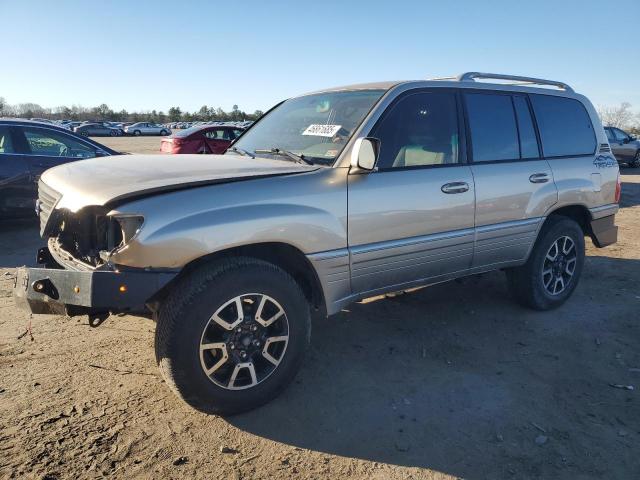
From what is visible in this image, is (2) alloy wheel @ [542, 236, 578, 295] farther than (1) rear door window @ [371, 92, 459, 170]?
Yes

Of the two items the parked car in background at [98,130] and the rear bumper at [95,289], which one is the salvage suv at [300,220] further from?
the parked car in background at [98,130]

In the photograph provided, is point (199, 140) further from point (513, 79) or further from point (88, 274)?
point (88, 274)

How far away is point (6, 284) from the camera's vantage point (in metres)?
5.14

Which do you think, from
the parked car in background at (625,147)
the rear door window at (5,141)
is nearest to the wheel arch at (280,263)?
the rear door window at (5,141)

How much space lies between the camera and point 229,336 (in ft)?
9.67

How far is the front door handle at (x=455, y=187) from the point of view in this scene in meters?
3.74

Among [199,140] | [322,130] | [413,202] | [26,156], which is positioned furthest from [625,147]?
[26,156]

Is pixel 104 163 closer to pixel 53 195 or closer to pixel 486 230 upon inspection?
pixel 53 195

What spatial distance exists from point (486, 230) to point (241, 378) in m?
2.26

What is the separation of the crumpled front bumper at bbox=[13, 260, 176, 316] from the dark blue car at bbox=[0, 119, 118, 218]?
16.3ft

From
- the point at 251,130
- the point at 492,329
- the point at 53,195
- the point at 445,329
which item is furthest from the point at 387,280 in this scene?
the point at 53,195

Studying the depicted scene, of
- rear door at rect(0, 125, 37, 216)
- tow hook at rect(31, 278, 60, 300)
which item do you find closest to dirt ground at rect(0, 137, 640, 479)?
tow hook at rect(31, 278, 60, 300)

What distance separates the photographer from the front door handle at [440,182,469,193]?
147 inches

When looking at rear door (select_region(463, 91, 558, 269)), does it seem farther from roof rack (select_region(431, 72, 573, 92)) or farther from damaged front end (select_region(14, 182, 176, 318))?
damaged front end (select_region(14, 182, 176, 318))
